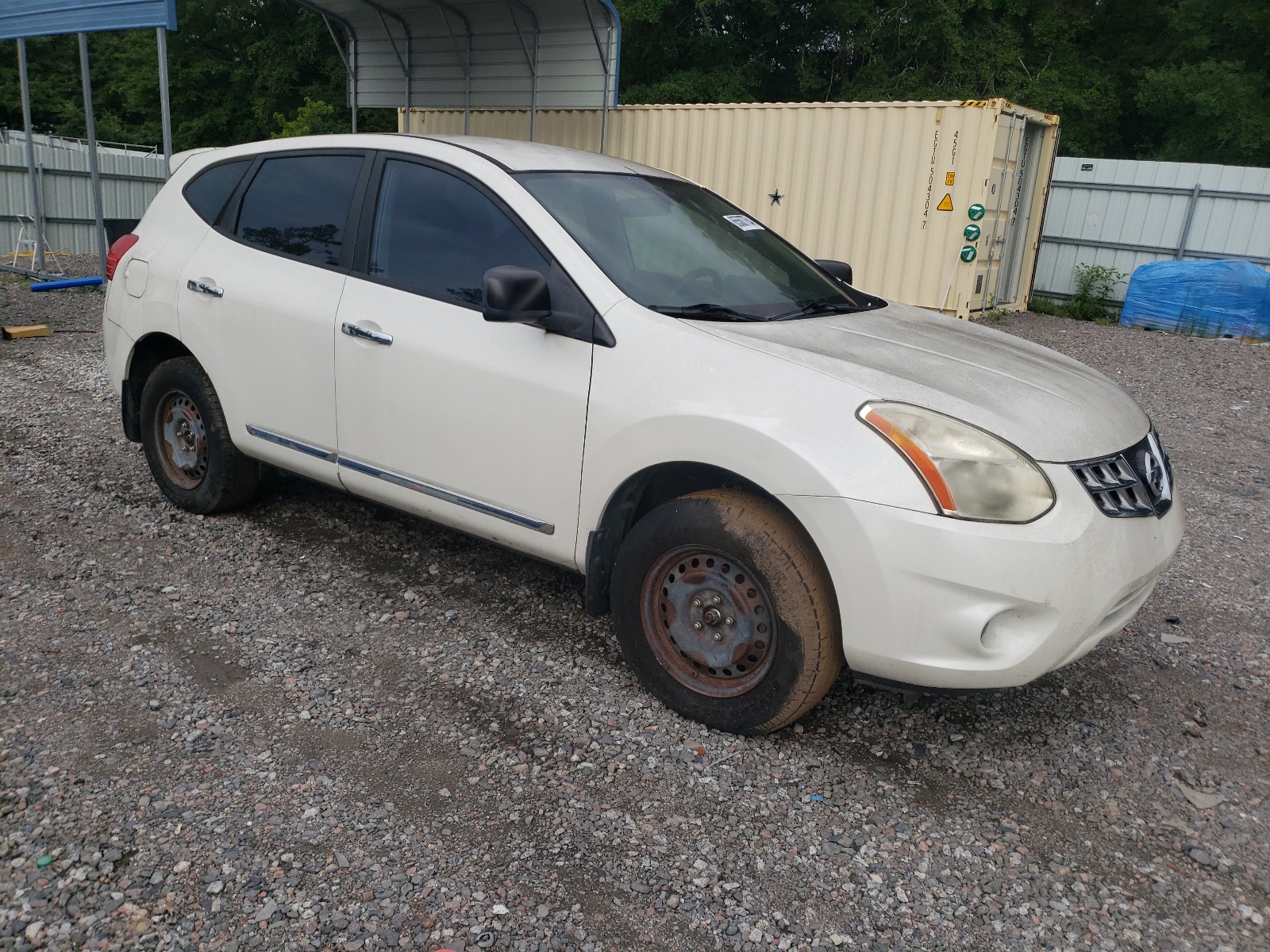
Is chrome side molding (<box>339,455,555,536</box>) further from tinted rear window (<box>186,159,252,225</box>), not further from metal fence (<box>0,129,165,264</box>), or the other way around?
metal fence (<box>0,129,165,264</box>)

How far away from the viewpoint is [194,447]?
16.4 feet

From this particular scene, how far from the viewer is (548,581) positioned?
15.1 ft

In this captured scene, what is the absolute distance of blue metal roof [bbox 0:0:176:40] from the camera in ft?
36.2

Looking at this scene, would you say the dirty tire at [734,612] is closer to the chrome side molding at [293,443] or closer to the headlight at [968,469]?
the headlight at [968,469]

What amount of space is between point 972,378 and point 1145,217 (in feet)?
50.6

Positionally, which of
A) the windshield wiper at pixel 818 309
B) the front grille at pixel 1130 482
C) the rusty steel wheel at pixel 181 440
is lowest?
the rusty steel wheel at pixel 181 440

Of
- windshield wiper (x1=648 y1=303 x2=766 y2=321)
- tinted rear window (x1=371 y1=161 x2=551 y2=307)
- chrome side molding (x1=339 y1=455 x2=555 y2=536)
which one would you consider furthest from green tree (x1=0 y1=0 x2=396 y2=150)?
windshield wiper (x1=648 y1=303 x2=766 y2=321)

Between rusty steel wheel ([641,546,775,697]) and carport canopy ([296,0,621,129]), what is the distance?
10.9 meters

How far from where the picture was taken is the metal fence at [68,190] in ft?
57.3

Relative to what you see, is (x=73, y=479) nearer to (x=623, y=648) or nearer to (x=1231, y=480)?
(x=623, y=648)

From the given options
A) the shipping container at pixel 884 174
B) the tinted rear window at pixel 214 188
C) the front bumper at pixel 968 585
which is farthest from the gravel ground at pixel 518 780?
the shipping container at pixel 884 174

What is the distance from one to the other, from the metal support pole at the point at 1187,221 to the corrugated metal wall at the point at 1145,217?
1 centimetres

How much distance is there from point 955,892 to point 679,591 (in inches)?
47.3

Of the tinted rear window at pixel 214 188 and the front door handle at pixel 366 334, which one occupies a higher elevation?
the tinted rear window at pixel 214 188
